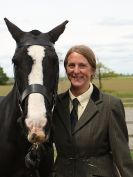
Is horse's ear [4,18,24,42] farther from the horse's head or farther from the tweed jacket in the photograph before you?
the tweed jacket

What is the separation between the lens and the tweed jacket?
432 centimetres

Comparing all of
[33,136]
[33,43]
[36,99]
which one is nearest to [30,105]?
[36,99]

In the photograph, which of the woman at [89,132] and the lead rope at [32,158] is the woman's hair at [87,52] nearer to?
the woman at [89,132]

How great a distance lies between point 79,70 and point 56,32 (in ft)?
2.14

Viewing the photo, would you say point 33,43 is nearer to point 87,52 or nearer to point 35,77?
point 35,77

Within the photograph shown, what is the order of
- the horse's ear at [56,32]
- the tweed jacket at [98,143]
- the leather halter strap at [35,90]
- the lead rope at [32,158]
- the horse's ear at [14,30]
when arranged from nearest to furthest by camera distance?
the leather halter strap at [35,90] → the tweed jacket at [98,143] → the lead rope at [32,158] → the horse's ear at [14,30] → the horse's ear at [56,32]

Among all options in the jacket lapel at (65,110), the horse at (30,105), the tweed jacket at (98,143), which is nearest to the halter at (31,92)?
the horse at (30,105)

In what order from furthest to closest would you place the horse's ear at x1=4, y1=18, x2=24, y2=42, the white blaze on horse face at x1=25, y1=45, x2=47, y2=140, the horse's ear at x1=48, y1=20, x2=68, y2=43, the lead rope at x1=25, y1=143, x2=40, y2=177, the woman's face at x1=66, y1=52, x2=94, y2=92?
the horse's ear at x1=48, y1=20, x2=68, y2=43 < the horse's ear at x1=4, y1=18, x2=24, y2=42 < the lead rope at x1=25, y1=143, x2=40, y2=177 < the woman's face at x1=66, y1=52, x2=94, y2=92 < the white blaze on horse face at x1=25, y1=45, x2=47, y2=140

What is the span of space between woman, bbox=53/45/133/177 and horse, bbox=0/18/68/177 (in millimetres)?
211

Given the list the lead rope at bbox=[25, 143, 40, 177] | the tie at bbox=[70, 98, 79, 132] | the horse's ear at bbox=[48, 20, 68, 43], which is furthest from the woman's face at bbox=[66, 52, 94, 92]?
the lead rope at bbox=[25, 143, 40, 177]

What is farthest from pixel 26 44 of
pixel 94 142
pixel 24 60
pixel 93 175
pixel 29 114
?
pixel 93 175

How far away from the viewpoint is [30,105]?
159 inches

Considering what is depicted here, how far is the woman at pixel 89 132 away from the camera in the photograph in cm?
434

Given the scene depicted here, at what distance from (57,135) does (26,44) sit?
983 millimetres
